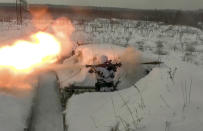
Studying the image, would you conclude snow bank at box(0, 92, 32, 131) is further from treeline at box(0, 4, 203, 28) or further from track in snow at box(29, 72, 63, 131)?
treeline at box(0, 4, 203, 28)

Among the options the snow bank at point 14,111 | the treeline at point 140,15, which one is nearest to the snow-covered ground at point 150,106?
the snow bank at point 14,111

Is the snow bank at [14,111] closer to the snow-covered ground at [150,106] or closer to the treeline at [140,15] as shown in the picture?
the snow-covered ground at [150,106]

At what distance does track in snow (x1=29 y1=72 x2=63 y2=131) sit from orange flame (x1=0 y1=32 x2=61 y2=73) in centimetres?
205

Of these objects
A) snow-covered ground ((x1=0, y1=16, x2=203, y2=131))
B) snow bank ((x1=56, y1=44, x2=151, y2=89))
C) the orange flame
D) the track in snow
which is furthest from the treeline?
snow-covered ground ((x1=0, y1=16, x2=203, y2=131))

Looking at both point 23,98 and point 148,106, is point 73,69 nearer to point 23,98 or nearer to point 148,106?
point 23,98

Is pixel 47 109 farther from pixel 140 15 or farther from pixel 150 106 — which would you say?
pixel 140 15

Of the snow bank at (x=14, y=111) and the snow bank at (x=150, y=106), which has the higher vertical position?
the snow bank at (x=150, y=106)

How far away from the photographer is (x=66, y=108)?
9742 mm

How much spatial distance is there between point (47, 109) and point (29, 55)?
722 cm

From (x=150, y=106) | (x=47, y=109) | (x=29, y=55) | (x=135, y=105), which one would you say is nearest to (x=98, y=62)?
(x=47, y=109)

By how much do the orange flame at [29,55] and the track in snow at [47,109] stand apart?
2.05 m

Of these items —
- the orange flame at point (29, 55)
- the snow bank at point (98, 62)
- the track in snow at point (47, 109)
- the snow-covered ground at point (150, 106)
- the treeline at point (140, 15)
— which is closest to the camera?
the snow-covered ground at point (150, 106)

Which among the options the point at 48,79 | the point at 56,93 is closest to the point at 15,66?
the point at 48,79

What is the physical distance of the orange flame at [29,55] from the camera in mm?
Result: 14905
